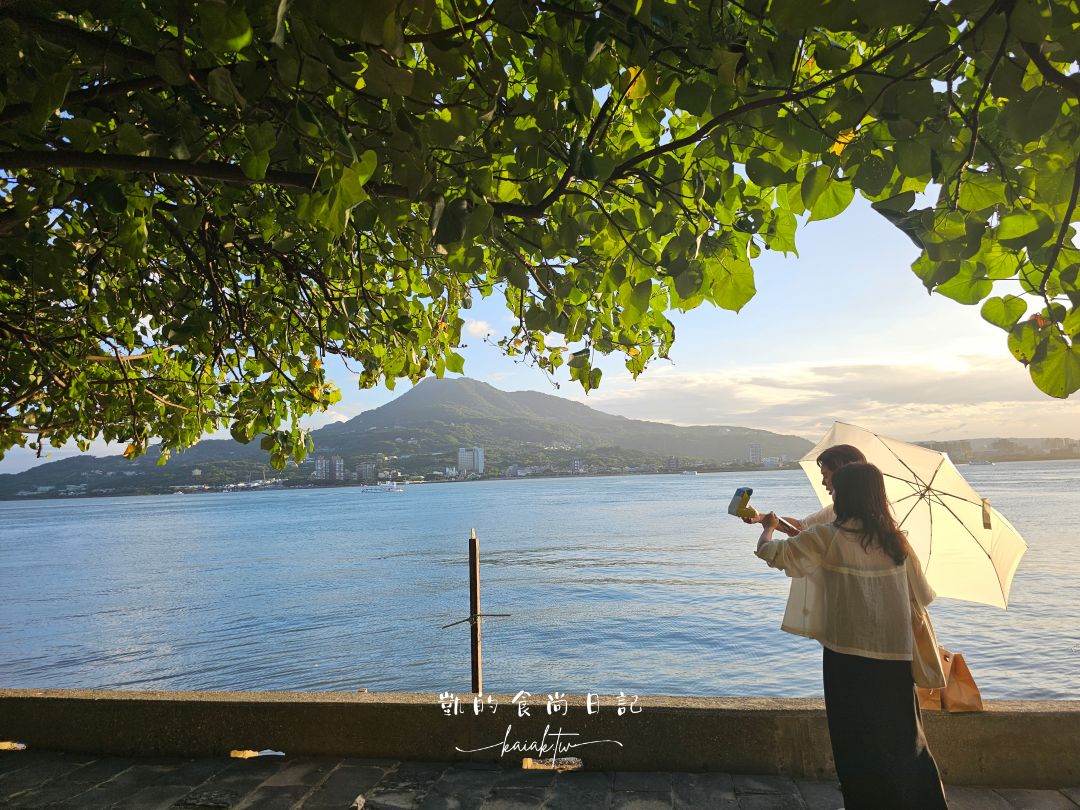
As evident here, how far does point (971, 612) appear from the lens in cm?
2197

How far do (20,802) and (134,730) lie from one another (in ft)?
2.54

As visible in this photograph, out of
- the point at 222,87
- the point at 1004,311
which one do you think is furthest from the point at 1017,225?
the point at 222,87

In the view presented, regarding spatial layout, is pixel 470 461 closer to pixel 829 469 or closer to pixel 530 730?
pixel 530 730

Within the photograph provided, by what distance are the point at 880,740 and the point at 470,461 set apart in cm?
15543

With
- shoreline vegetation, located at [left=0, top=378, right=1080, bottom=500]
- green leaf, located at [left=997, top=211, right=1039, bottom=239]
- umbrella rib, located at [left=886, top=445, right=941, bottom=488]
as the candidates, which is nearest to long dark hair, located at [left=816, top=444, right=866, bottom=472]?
umbrella rib, located at [left=886, top=445, right=941, bottom=488]

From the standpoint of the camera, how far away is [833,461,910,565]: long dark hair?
3.55 metres

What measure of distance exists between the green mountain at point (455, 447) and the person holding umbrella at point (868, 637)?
140716 millimetres

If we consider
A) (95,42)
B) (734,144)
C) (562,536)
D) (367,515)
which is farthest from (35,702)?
(367,515)

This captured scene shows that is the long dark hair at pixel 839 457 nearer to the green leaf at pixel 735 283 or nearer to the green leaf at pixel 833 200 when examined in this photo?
the green leaf at pixel 735 283

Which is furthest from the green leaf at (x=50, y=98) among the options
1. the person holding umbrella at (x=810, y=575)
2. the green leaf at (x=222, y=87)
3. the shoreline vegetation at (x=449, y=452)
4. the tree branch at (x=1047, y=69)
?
the shoreline vegetation at (x=449, y=452)

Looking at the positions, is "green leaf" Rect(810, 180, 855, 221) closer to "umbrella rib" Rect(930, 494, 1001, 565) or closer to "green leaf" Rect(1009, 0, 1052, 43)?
"green leaf" Rect(1009, 0, 1052, 43)

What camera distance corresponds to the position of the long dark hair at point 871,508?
3.55 meters

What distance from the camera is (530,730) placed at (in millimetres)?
4438

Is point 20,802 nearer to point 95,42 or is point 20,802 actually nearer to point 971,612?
point 95,42
